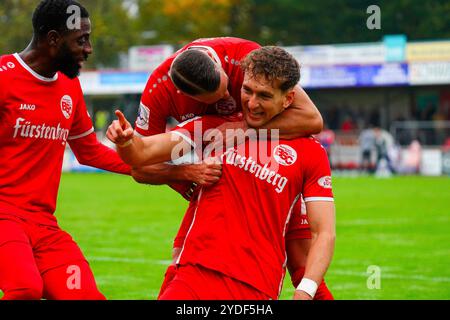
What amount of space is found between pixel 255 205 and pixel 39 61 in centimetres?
203

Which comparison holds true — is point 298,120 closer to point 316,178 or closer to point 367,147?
point 316,178

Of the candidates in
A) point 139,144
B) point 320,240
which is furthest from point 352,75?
point 139,144

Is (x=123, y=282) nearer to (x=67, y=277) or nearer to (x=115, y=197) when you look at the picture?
(x=67, y=277)

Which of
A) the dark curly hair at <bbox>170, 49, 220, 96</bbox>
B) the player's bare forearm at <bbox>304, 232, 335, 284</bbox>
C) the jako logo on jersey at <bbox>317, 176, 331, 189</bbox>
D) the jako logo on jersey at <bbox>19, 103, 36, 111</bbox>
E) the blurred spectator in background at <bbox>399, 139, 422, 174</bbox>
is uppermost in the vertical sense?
the dark curly hair at <bbox>170, 49, 220, 96</bbox>

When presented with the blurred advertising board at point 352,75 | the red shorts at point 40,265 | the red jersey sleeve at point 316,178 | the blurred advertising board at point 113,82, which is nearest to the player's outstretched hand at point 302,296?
the red jersey sleeve at point 316,178

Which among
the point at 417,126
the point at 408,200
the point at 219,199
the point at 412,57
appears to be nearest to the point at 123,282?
the point at 219,199

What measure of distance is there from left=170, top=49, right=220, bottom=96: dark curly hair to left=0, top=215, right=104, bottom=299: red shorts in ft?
5.04

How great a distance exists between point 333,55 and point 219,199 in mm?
36845

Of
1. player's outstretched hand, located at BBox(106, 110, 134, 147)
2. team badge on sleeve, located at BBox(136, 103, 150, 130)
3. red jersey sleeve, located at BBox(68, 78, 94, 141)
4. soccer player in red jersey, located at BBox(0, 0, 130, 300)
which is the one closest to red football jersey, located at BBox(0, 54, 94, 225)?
soccer player in red jersey, located at BBox(0, 0, 130, 300)

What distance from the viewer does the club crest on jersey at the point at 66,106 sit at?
21.5 ft

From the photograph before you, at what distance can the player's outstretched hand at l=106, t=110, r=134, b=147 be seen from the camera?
16.7 feet

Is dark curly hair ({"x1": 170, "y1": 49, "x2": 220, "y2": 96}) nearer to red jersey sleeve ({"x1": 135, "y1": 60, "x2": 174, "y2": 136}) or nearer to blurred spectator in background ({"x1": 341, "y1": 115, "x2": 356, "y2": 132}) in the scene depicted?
red jersey sleeve ({"x1": 135, "y1": 60, "x2": 174, "y2": 136})

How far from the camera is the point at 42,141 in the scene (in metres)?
6.34

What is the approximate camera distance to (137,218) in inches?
742
